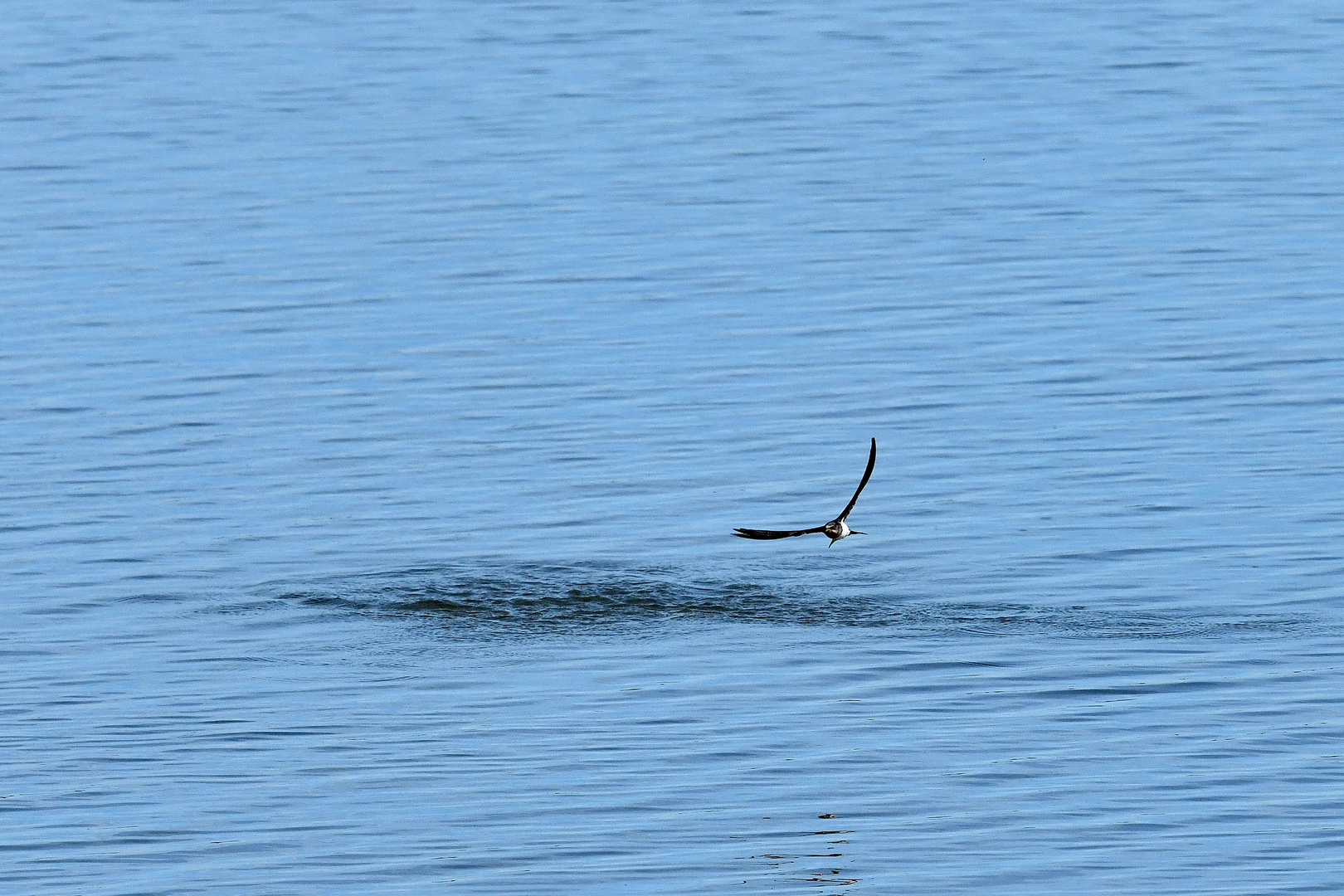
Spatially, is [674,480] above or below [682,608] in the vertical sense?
below

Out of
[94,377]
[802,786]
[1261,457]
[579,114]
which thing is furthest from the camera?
[579,114]

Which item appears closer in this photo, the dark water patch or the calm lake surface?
the calm lake surface

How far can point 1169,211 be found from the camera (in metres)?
31.4

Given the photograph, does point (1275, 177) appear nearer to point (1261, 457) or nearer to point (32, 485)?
point (1261, 457)

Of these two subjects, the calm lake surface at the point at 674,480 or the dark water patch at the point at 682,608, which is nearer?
the calm lake surface at the point at 674,480

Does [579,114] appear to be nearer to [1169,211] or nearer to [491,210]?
[491,210]

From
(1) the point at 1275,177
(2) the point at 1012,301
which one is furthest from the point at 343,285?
(1) the point at 1275,177

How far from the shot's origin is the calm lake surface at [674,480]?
13641 millimetres

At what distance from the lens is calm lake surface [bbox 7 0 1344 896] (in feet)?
44.8

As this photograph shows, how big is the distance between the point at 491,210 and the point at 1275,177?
33.3 feet

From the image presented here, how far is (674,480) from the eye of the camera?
21.1 m

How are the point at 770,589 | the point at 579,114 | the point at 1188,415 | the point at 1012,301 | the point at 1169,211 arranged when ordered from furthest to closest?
the point at 579,114 → the point at 1169,211 → the point at 1012,301 → the point at 1188,415 → the point at 770,589

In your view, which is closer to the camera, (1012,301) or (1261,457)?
(1261,457)

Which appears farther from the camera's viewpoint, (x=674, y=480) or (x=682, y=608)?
(x=674, y=480)
